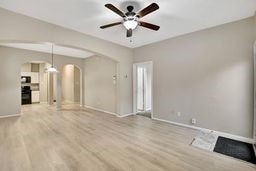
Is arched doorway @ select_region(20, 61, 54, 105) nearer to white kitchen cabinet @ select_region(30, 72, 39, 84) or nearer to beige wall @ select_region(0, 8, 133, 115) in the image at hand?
white kitchen cabinet @ select_region(30, 72, 39, 84)

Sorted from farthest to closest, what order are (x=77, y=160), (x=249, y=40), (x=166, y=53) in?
(x=166, y=53) < (x=249, y=40) < (x=77, y=160)

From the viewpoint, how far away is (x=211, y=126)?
12.0 feet

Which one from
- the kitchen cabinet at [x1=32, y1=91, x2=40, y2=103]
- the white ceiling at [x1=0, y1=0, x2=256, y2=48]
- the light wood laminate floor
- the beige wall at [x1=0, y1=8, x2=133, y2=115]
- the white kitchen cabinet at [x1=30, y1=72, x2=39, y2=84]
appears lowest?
the light wood laminate floor

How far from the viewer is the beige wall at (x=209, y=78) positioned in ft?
10.4

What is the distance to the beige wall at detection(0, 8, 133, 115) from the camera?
9.46 ft

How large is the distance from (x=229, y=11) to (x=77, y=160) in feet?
14.0

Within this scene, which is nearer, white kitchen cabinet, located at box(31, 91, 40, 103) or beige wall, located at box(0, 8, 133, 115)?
beige wall, located at box(0, 8, 133, 115)

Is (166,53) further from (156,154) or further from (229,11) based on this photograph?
(156,154)

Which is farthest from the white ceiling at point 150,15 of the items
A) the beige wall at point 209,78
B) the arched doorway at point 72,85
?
the arched doorway at point 72,85

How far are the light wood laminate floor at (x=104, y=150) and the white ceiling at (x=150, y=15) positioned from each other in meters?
2.91

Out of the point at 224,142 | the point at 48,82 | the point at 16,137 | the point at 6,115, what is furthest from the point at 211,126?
the point at 48,82

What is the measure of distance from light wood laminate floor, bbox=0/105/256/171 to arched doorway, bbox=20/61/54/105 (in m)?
5.17

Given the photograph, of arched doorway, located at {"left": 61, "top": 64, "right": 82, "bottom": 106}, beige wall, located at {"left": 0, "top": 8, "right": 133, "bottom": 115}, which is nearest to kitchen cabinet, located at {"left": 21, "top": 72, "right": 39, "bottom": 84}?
arched doorway, located at {"left": 61, "top": 64, "right": 82, "bottom": 106}

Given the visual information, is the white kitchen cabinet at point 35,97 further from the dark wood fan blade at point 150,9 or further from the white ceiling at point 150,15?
the dark wood fan blade at point 150,9
